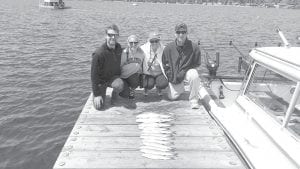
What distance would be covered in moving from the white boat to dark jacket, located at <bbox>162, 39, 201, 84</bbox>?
103cm

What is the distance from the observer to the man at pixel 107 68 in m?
6.72

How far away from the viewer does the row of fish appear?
5023mm

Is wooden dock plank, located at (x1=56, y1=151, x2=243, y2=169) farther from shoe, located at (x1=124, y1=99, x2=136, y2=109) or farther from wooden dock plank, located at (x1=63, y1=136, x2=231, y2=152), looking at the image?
shoe, located at (x1=124, y1=99, x2=136, y2=109)

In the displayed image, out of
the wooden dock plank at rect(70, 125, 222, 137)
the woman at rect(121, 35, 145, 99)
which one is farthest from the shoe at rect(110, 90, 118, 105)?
the wooden dock plank at rect(70, 125, 222, 137)

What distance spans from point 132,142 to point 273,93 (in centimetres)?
264

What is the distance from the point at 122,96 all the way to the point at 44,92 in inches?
256

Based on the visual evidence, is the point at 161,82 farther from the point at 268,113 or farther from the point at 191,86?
the point at 268,113

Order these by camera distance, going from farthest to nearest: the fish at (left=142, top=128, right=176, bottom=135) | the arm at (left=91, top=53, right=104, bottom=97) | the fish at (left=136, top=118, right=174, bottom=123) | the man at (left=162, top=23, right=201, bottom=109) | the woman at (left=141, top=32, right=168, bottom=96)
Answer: the woman at (left=141, top=32, right=168, bottom=96), the man at (left=162, top=23, right=201, bottom=109), the arm at (left=91, top=53, right=104, bottom=97), the fish at (left=136, top=118, right=174, bottom=123), the fish at (left=142, top=128, right=176, bottom=135)

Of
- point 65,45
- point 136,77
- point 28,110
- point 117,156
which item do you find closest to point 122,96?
point 136,77

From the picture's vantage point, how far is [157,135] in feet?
18.4

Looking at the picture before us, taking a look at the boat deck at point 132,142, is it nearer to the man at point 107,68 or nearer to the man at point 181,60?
the man at point 107,68

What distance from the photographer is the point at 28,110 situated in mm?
11109

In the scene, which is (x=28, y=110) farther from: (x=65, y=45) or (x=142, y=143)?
(x=65, y=45)

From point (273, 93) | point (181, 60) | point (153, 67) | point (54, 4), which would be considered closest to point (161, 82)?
point (153, 67)
